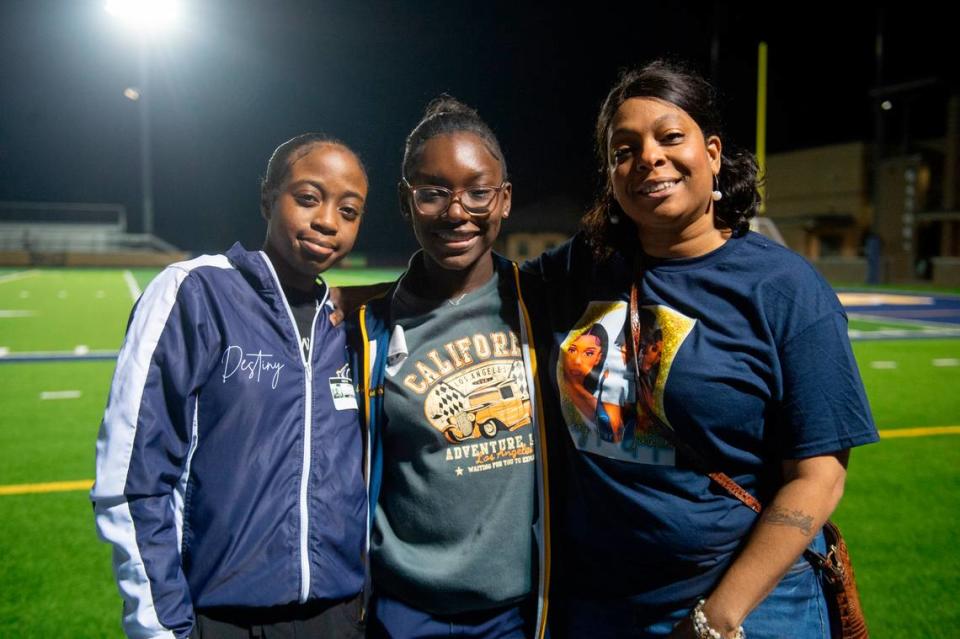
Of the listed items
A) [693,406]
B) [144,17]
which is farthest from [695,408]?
[144,17]

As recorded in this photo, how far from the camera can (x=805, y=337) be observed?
4.75 ft

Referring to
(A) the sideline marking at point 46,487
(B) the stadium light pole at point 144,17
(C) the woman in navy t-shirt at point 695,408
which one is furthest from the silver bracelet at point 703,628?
(B) the stadium light pole at point 144,17

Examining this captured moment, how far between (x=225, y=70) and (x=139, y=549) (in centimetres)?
4581

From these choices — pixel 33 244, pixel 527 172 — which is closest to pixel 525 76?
pixel 527 172

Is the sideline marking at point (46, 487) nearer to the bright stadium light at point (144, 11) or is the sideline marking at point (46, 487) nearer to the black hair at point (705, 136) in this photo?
the black hair at point (705, 136)

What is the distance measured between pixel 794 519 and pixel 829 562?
23 cm

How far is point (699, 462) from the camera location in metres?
1.58

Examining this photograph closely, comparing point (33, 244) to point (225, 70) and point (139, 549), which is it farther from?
point (139, 549)

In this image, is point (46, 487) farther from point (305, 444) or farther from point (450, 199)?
point (450, 199)

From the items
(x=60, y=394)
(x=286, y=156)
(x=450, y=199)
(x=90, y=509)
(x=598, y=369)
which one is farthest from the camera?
(x=60, y=394)

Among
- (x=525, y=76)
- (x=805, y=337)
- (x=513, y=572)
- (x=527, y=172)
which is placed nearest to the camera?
(x=805, y=337)

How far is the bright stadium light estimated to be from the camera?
29.3m

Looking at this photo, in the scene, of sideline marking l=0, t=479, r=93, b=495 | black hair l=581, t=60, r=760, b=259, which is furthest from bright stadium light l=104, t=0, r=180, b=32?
black hair l=581, t=60, r=760, b=259

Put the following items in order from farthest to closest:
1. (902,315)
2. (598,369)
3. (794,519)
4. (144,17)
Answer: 1. (144,17)
2. (902,315)
3. (598,369)
4. (794,519)
